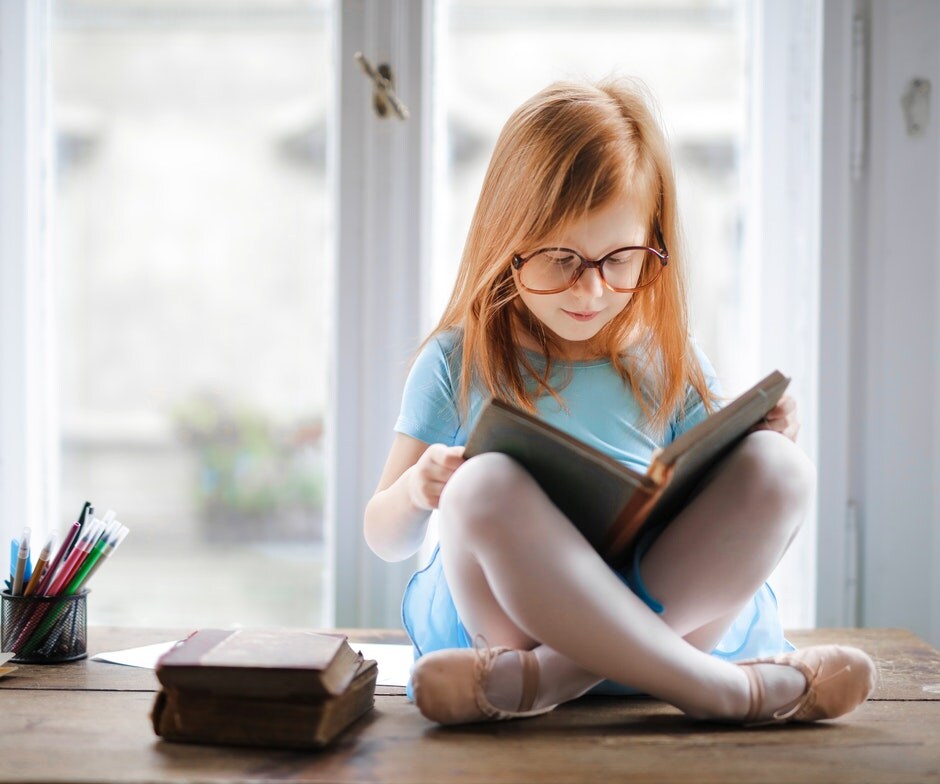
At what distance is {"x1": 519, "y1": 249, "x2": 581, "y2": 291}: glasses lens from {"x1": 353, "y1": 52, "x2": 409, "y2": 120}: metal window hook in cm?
58

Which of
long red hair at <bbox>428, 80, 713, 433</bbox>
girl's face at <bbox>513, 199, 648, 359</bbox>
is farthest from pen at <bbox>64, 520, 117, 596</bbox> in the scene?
girl's face at <bbox>513, 199, 648, 359</bbox>

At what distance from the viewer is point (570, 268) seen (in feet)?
3.58

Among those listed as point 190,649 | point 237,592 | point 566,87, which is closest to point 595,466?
point 190,649

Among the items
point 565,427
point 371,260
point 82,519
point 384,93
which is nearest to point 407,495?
point 565,427

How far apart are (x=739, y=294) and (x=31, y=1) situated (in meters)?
1.22

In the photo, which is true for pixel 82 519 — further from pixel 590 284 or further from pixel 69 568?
pixel 590 284

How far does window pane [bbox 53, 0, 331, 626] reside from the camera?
169cm

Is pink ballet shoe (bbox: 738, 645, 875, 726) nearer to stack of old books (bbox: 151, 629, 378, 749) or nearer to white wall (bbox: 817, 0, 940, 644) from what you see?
stack of old books (bbox: 151, 629, 378, 749)

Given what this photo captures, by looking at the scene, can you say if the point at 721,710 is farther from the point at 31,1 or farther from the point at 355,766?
the point at 31,1

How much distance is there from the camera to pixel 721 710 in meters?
0.95

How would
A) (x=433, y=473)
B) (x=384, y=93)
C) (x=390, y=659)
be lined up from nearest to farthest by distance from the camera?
(x=433, y=473) → (x=390, y=659) → (x=384, y=93)

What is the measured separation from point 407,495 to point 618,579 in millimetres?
265

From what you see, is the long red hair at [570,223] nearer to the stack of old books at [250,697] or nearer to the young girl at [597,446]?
the young girl at [597,446]

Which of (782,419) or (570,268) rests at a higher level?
(570,268)
